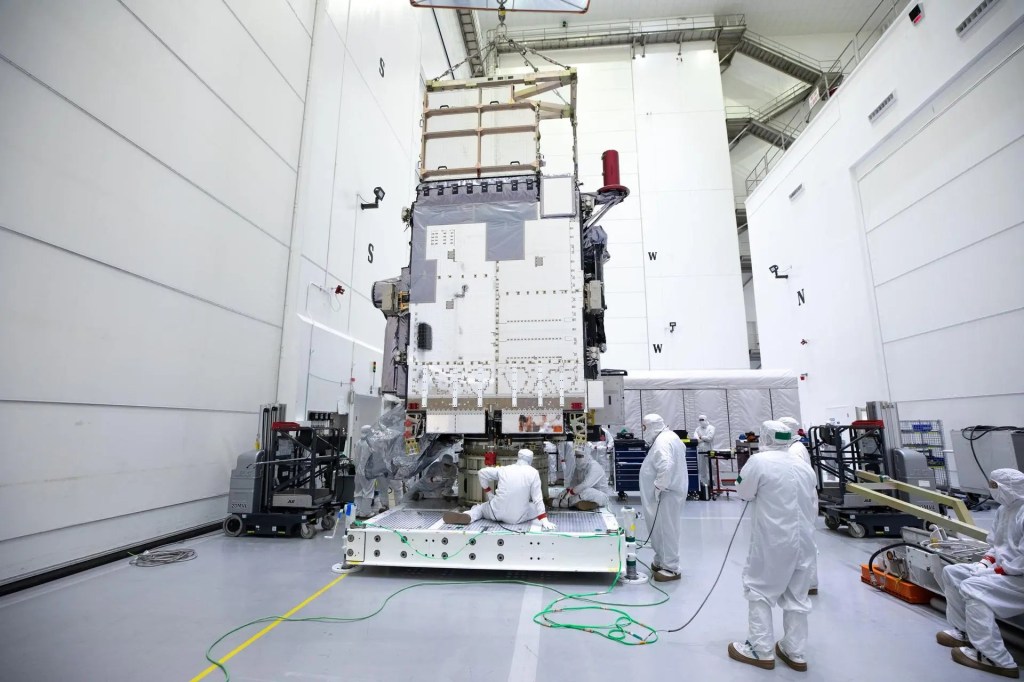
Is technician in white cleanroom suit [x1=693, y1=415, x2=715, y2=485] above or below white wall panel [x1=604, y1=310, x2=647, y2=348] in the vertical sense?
below

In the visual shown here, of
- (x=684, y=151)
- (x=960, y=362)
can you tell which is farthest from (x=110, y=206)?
(x=684, y=151)

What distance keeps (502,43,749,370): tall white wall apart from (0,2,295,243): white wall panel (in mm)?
12174

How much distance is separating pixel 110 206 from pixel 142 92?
1449mm

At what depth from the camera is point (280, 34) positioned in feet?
26.1

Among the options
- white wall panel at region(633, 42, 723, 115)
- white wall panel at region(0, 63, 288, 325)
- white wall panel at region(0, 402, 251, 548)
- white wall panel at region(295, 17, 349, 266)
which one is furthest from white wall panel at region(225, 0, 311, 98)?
white wall panel at region(633, 42, 723, 115)

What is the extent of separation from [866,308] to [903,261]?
1.54 metres

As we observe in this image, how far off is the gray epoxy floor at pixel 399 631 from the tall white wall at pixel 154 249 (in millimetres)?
1151

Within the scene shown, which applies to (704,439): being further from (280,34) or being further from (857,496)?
(280,34)

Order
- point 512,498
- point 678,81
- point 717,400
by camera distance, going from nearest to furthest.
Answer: point 512,498 < point 717,400 < point 678,81

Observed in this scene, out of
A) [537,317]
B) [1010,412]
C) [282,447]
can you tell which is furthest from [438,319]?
[1010,412]

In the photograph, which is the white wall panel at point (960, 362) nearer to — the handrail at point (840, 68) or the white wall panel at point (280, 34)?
the handrail at point (840, 68)

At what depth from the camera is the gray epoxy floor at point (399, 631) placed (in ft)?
9.60

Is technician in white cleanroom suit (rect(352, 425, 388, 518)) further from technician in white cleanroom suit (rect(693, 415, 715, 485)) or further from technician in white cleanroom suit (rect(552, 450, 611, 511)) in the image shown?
technician in white cleanroom suit (rect(693, 415, 715, 485))

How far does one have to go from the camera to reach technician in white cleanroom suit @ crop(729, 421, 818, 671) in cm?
303
